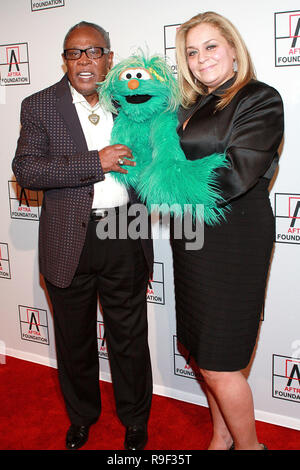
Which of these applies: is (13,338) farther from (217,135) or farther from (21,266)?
(217,135)

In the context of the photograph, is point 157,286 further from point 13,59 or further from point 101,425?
point 13,59

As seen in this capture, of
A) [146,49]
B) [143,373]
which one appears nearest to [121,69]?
[146,49]

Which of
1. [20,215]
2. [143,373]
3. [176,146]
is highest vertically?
[176,146]

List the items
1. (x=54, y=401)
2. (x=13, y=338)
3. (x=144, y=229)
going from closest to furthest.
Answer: (x=144, y=229), (x=54, y=401), (x=13, y=338)

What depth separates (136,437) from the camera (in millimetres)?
2002

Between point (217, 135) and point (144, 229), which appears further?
point (144, 229)

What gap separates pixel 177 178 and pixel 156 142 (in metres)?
0.17

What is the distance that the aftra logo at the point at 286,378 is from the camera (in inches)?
83.0

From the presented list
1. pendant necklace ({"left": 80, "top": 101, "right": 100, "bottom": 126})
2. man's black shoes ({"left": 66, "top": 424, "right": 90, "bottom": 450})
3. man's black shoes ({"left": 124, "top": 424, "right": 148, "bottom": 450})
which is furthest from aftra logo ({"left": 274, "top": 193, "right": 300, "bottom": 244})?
man's black shoes ({"left": 66, "top": 424, "right": 90, "bottom": 450})

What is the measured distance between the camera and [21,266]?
2.75 m

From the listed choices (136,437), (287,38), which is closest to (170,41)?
(287,38)

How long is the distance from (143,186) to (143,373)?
915mm

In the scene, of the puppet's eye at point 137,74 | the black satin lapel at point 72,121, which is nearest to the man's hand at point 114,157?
the black satin lapel at point 72,121

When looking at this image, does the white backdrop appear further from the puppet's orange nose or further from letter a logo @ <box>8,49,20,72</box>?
the puppet's orange nose
